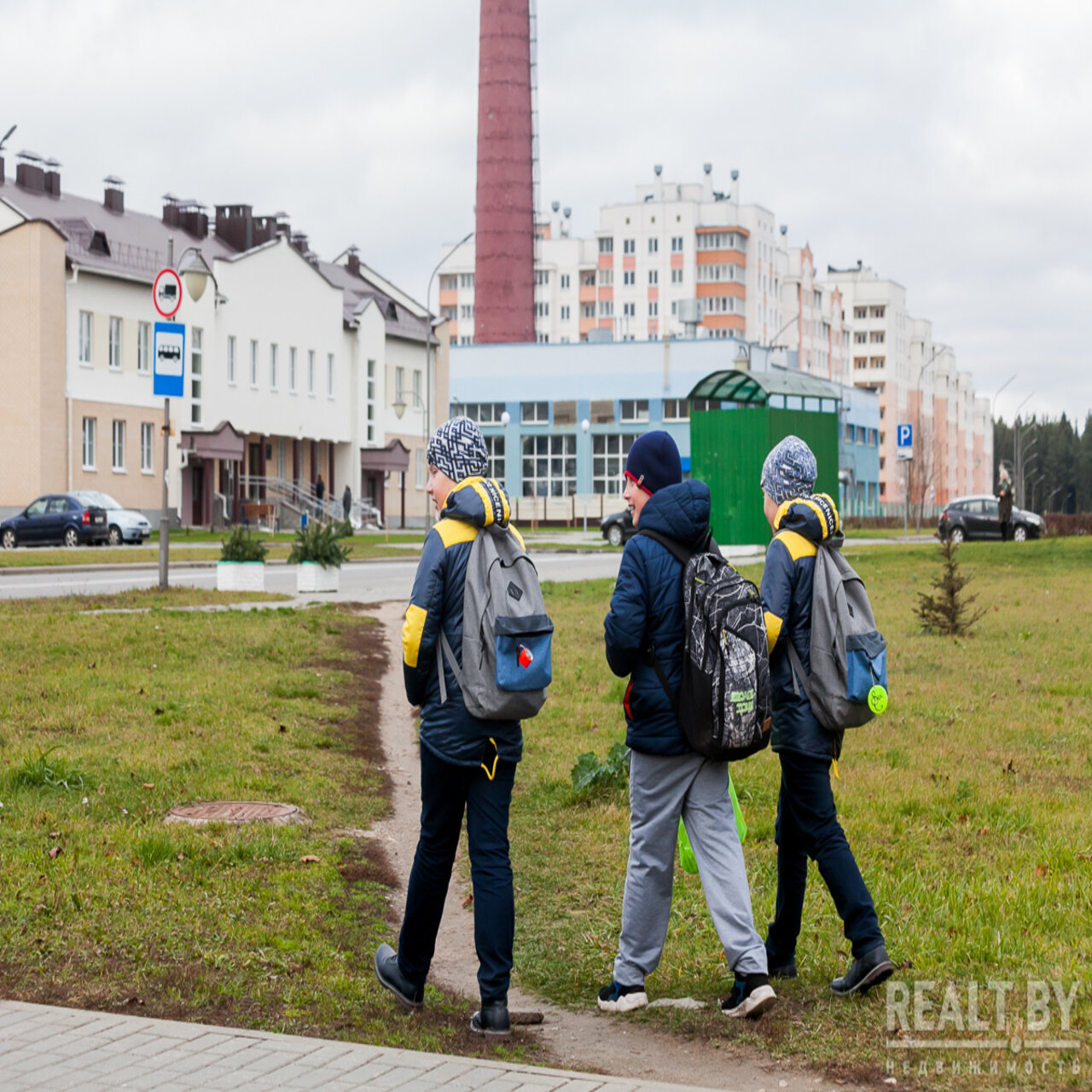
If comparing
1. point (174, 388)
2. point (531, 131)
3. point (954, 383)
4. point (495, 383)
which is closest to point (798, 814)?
point (174, 388)

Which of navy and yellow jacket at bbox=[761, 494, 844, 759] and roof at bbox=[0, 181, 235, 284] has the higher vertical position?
roof at bbox=[0, 181, 235, 284]

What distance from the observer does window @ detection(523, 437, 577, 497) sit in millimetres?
88000

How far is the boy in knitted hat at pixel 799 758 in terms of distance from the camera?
580 cm

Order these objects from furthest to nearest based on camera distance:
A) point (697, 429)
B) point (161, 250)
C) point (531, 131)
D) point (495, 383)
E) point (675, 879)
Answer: point (495, 383)
point (531, 131)
point (161, 250)
point (697, 429)
point (675, 879)

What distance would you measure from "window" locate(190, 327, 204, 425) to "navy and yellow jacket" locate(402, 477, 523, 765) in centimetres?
5455

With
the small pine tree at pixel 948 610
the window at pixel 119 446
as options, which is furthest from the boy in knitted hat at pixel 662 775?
the window at pixel 119 446

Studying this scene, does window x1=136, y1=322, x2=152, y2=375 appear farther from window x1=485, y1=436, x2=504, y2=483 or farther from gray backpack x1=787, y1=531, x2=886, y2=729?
gray backpack x1=787, y1=531, x2=886, y2=729

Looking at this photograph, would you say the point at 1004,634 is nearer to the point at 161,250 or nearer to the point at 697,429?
the point at 697,429

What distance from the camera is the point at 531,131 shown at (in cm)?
7438

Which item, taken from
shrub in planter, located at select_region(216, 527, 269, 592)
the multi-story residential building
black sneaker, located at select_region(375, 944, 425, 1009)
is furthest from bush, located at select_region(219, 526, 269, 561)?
the multi-story residential building

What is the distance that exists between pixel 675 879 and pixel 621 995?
1726 millimetres

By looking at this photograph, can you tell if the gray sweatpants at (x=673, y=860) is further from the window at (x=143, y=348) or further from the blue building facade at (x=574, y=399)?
the blue building facade at (x=574, y=399)

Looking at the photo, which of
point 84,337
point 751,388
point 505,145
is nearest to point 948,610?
point 751,388

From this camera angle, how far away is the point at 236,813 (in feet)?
28.1
